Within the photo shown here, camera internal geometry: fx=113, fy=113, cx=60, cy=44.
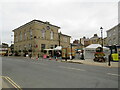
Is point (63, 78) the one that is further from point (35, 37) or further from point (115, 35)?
point (115, 35)

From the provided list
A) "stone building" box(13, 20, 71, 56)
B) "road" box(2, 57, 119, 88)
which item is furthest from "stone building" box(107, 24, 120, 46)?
"road" box(2, 57, 119, 88)

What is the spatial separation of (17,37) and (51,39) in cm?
1579

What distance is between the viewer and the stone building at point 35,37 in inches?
1473

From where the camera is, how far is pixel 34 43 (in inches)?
1454

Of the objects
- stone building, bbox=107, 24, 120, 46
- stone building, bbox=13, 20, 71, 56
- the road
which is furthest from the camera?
stone building, bbox=107, 24, 120, 46

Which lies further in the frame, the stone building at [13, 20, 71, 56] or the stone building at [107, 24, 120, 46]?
the stone building at [107, 24, 120, 46]

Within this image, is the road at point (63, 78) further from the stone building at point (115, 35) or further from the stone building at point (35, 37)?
the stone building at point (115, 35)

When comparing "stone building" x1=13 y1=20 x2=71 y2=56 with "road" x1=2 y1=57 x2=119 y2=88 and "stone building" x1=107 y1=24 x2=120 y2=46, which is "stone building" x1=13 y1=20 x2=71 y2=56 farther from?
"road" x1=2 y1=57 x2=119 y2=88


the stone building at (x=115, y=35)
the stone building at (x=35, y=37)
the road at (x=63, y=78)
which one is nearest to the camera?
the road at (x=63, y=78)

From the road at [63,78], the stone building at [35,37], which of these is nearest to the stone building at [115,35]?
the stone building at [35,37]

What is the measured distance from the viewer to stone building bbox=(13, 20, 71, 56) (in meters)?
37.4

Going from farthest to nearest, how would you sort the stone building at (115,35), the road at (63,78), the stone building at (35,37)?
the stone building at (115,35), the stone building at (35,37), the road at (63,78)

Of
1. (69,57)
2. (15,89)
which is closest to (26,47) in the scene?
(69,57)

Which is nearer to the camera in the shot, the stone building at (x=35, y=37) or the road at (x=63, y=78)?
the road at (x=63, y=78)
